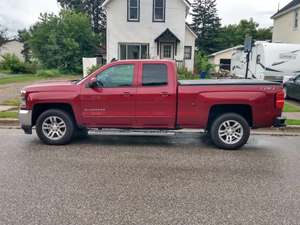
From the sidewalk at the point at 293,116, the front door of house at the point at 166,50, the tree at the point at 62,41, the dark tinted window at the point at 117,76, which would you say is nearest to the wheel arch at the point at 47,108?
the dark tinted window at the point at 117,76

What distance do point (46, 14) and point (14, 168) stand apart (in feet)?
103

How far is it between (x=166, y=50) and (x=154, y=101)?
1838 cm

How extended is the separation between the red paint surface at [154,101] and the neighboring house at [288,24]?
21431 mm

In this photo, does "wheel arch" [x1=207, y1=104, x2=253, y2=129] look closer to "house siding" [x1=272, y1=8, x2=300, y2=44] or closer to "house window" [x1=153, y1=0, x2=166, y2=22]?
"house window" [x1=153, y1=0, x2=166, y2=22]

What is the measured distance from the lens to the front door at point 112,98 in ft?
22.4

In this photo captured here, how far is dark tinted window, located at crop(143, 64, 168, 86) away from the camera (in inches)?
270

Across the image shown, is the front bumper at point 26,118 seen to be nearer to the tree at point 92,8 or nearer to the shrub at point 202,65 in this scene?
the shrub at point 202,65

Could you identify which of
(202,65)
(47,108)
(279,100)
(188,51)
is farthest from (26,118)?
(188,51)

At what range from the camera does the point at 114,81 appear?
692 centimetres

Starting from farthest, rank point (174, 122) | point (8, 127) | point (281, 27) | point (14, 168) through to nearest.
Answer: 1. point (281, 27)
2. point (8, 127)
3. point (174, 122)
4. point (14, 168)

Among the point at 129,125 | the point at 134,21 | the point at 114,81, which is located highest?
the point at 134,21

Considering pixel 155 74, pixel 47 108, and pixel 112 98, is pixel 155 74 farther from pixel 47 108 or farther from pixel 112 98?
pixel 47 108

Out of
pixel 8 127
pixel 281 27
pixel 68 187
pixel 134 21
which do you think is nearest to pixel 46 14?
pixel 134 21

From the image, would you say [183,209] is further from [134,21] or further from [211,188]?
[134,21]
